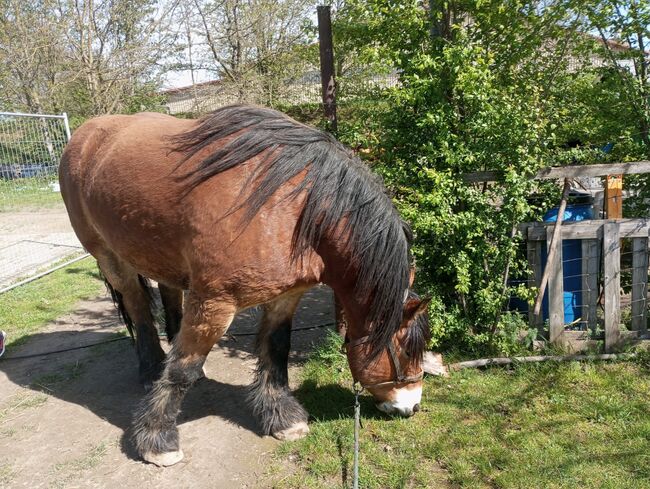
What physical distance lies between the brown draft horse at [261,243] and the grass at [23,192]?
5219 mm

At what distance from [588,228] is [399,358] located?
1971mm

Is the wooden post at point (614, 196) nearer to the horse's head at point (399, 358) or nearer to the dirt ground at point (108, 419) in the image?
the horse's head at point (399, 358)

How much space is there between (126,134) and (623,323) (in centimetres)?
444

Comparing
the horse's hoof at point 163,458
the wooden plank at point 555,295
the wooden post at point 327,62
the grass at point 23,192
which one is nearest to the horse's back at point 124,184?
the horse's hoof at point 163,458

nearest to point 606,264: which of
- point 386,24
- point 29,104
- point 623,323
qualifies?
point 623,323

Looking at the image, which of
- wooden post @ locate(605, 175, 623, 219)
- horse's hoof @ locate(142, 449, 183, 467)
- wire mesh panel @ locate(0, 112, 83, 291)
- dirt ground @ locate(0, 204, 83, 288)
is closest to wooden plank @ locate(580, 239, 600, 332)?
wooden post @ locate(605, 175, 623, 219)

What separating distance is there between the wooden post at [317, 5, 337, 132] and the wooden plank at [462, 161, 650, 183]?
125 cm

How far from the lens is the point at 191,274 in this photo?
2.68m

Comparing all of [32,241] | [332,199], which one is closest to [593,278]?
[332,199]

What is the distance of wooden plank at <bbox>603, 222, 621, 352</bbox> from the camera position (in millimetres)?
3584

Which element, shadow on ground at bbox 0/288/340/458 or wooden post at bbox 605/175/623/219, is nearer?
shadow on ground at bbox 0/288/340/458

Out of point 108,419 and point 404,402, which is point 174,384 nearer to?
point 108,419

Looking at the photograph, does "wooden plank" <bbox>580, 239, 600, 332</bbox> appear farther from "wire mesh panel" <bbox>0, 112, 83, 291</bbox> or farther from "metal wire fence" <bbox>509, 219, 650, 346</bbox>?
"wire mesh panel" <bbox>0, 112, 83, 291</bbox>

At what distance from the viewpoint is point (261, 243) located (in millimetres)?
2449
